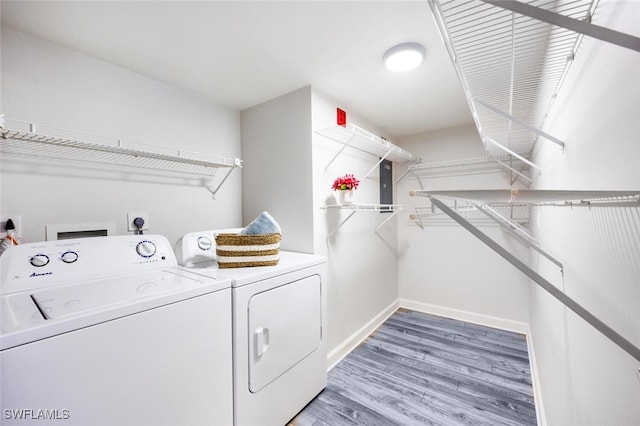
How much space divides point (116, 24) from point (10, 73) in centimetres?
61

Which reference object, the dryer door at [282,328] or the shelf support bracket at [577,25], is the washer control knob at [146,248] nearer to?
the dryer door at [282,328]

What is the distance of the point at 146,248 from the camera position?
59.0 inches

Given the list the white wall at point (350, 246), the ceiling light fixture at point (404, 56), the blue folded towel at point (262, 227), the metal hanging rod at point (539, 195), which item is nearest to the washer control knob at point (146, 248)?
the blue folded towel at point (262, 227)

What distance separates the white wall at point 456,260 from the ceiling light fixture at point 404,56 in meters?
1.70

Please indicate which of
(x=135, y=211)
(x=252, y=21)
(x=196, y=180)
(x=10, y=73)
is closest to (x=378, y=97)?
(x=252, y=21)

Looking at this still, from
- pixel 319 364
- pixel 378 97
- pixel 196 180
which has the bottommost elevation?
pixel 319 364

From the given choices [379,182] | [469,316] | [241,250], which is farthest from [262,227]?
[469,316]

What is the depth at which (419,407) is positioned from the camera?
1.72 m

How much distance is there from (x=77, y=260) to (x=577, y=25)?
1.89 meters

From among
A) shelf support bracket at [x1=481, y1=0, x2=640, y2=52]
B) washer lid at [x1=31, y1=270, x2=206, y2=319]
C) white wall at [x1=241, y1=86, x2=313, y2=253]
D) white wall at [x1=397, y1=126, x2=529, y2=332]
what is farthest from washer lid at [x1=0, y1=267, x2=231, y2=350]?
white wall at [x1=397, y1=126, x2=529, y2=332]

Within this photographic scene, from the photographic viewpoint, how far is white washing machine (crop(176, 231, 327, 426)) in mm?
1326

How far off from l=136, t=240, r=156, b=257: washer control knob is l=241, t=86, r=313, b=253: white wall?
0.95m

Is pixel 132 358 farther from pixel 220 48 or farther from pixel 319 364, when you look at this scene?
pixel 220 48

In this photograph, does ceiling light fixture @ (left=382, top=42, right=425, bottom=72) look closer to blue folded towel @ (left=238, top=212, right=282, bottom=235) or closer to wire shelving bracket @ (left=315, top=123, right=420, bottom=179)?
wire shelving bracket @ (left=315, top=123, right=420, bottom=179)
